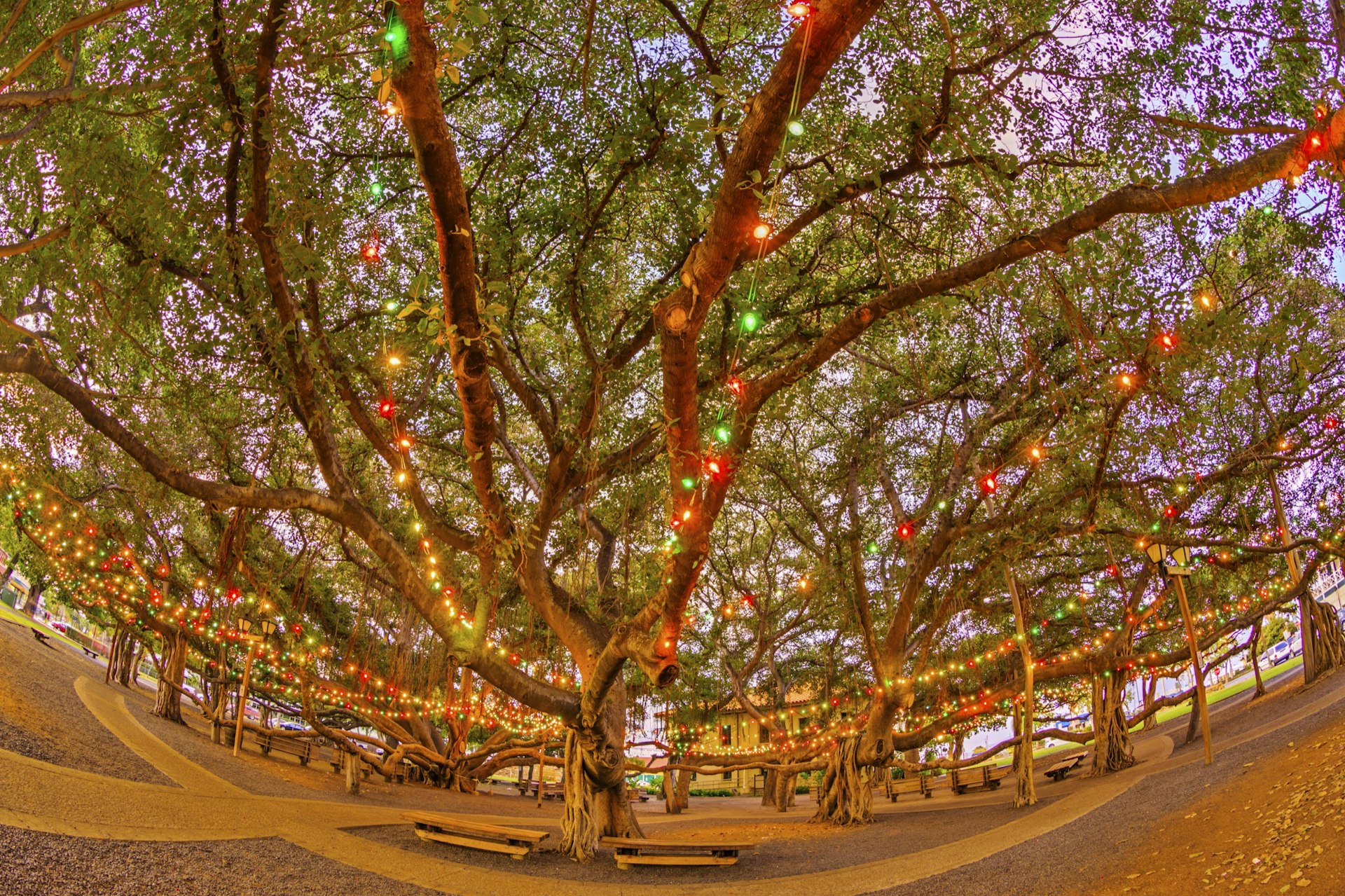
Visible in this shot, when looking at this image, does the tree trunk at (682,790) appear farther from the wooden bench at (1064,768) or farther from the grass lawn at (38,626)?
the grass lawn at (38,626)

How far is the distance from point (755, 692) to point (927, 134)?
16.4m

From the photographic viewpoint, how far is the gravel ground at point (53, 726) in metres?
A: 7.17

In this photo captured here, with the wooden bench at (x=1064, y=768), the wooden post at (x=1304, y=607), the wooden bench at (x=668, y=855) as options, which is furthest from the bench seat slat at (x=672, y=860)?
the wooden post at (x=1304, y=607)

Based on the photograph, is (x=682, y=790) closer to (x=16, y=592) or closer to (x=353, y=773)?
(x=353, y=773)

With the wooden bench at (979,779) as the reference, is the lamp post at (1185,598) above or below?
above

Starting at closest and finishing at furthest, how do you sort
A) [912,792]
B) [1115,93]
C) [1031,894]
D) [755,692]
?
[1031,894] < [1115,93] < [912,792] < [755,692]

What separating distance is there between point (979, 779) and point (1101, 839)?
10.0 m

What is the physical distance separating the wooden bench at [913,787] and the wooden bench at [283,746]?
11.7m

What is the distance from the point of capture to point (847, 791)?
1026 centimetres

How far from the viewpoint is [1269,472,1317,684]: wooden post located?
385 inches

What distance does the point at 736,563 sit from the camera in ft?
45.8

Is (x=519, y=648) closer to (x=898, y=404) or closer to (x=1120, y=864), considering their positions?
(x=898, y=404)

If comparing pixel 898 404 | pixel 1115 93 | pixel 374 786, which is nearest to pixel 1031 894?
pixel 1115 93

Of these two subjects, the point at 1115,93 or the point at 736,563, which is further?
the point at 736,563
